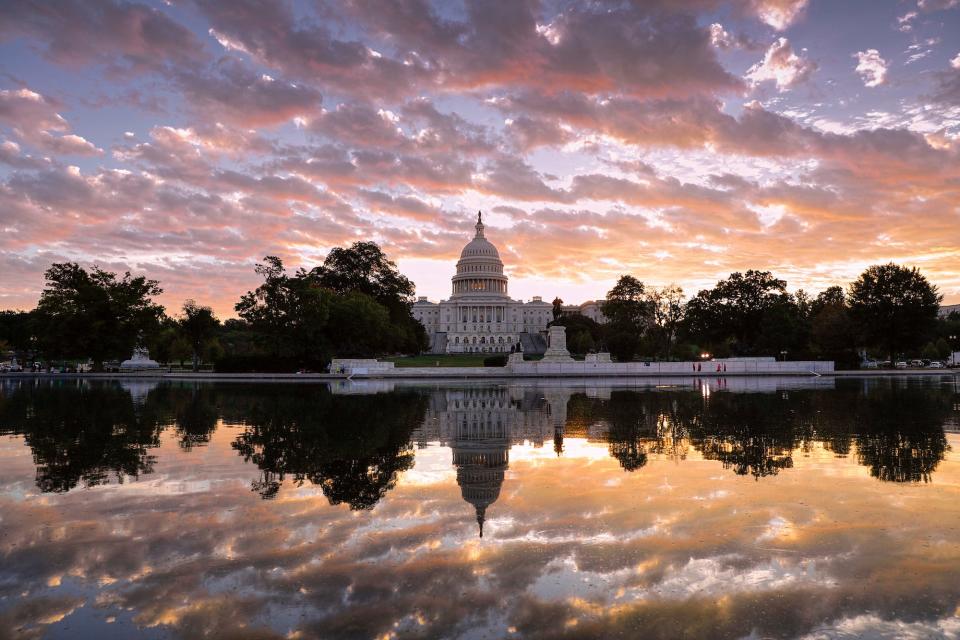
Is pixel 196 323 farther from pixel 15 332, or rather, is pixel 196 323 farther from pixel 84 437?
pixel 84 437

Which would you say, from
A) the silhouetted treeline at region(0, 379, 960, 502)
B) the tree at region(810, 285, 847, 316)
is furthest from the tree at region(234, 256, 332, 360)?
the tree at region(810, 285, 847, 316)

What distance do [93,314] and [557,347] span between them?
46433 mm

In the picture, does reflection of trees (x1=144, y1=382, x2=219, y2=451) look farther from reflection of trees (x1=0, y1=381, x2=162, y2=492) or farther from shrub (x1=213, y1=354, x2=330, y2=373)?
shrub (x1=213, y1=354, x2=330, y2=373)

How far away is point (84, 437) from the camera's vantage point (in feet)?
59.1

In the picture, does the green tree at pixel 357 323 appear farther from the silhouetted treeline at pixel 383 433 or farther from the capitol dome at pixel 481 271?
the capitol dome at pixel 481 271

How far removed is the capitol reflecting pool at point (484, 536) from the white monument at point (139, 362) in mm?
62947

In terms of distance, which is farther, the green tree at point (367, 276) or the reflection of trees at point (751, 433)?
the green tree at point (367, 276)

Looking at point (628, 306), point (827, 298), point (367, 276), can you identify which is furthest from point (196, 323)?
point (827, 298)

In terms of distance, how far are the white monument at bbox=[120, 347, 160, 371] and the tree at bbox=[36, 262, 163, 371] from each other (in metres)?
3.99

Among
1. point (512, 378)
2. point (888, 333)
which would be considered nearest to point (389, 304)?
point (512, 378)

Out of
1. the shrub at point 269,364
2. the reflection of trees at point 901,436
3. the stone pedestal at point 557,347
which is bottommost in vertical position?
the reflection of trees at point 901,436

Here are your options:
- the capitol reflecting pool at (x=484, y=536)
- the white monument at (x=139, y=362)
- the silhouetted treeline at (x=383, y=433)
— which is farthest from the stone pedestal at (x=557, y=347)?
the white monument at (x=139, y=362)

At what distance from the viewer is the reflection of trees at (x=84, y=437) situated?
1278 cm

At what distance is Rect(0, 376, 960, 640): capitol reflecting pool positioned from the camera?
6.06 meters
